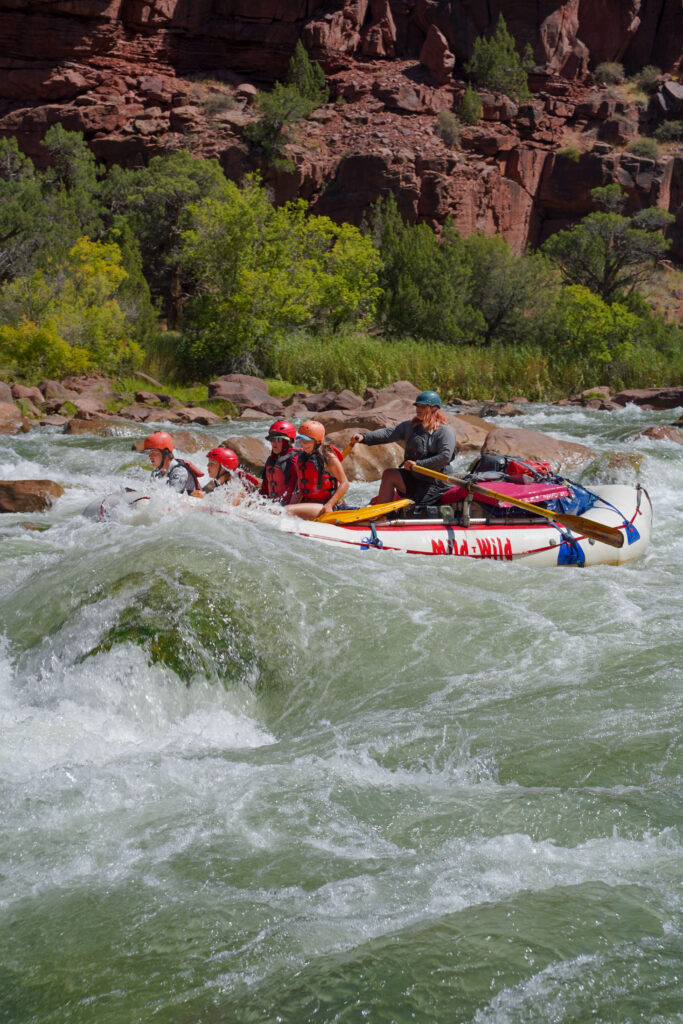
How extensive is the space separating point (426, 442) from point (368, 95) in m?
45.5

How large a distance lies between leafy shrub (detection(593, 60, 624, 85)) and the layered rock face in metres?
0.93

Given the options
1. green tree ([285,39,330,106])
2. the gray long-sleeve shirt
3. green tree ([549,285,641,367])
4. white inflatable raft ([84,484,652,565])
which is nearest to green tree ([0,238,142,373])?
green tree ([549,285,641,367])

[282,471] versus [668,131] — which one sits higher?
[668,131]

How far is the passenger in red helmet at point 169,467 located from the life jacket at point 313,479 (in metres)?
0.89

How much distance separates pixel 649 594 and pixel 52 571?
4247 millimetres

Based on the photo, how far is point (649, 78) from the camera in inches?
2061

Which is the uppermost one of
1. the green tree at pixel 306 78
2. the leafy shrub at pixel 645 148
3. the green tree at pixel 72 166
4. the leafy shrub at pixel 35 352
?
the green tree at pixel 306 78

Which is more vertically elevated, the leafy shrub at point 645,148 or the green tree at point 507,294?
the leafy shrub at point 645,148

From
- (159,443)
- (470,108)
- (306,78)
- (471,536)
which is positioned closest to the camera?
(471,536)

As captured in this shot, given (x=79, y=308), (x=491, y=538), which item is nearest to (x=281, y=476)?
(x=491, y=538)

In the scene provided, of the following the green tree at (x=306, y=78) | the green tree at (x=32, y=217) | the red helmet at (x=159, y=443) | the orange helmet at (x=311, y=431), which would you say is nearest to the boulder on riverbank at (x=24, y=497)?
the red helmet at (x=159, y=443)

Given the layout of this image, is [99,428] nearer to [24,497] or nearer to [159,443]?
[24,497]

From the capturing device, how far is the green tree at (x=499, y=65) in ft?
160

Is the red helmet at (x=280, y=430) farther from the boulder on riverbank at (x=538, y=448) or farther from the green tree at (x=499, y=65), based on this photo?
the green tree at (x=499, y=65)
